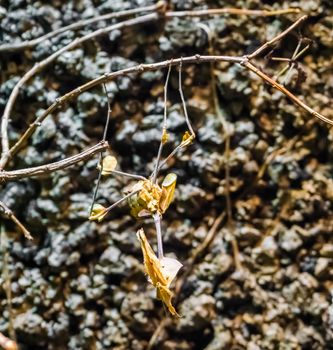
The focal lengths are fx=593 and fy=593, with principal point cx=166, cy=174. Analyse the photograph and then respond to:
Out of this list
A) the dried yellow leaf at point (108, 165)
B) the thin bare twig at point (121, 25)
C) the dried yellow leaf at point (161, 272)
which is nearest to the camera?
the dried yellow leaf at point (161, 272)

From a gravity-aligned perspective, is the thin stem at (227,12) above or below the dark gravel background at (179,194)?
above

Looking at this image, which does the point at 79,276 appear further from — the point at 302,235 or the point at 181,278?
the point at 302,235

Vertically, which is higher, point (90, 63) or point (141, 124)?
point (90, 63)

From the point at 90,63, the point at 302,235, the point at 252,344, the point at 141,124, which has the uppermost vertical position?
the point at 90,63

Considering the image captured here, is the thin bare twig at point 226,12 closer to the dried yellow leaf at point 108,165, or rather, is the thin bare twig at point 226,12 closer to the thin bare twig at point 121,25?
the thin bare twig at point 121,25

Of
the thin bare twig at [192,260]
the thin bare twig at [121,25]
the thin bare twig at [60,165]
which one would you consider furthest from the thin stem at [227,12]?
the thin bare twig at [60,165]

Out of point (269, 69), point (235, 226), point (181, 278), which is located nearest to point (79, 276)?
point (181, 278)

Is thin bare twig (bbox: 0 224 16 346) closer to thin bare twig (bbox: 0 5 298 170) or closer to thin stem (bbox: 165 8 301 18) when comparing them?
thin bare twig (bbox: 0 5 298 170)

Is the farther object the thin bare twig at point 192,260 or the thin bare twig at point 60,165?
the thin bare twig at point 192,260

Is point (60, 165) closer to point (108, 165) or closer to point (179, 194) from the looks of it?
point (108, 165)
